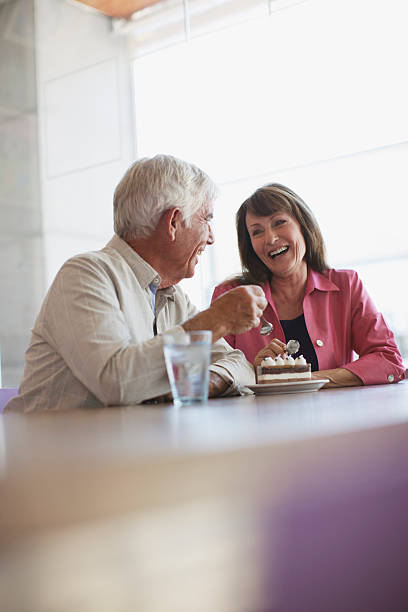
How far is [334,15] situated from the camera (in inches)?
152

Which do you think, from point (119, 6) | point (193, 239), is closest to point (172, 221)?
point (193, 239)

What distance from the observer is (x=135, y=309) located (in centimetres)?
148

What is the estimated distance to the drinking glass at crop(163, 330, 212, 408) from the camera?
3.17ft

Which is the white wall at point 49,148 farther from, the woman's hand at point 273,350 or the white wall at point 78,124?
the woman's hand at point 273,350

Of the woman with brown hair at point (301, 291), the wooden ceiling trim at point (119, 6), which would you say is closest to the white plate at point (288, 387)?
the woman with brown hair at point (301, 291)

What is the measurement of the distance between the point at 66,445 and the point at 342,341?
1.84m

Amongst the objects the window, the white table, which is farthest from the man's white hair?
the window

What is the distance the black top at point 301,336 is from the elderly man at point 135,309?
0.48 m

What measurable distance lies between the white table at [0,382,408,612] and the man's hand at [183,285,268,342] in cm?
66

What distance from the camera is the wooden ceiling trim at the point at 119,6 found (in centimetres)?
440

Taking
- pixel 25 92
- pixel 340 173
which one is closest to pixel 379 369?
pixel 340 173

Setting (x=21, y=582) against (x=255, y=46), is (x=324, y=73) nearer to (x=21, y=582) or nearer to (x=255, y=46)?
(x=255, y=46)

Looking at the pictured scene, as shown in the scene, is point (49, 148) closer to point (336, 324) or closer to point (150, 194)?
point (336, 324)

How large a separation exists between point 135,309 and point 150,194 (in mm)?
320
